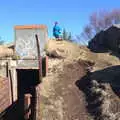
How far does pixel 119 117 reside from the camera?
16.9m

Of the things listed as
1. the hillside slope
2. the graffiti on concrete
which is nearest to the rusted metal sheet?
the graffiti on concrete

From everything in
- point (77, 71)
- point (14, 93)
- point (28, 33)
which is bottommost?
point (14, 93)

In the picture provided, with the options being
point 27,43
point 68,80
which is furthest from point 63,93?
point 27,43

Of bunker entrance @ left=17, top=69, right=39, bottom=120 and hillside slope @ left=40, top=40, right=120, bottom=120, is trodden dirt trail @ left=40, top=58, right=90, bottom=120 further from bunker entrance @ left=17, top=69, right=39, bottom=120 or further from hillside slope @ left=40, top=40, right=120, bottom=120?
bunker entrance @ left=17, top=69, right=39, bottom=120

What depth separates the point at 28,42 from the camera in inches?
1012

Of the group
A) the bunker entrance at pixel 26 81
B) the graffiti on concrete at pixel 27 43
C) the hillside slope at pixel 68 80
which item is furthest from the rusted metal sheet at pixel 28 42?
the bunker entrance at pixel 26 81

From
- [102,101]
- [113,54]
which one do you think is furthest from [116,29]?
[102,101]

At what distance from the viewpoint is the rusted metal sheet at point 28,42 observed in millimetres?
25500

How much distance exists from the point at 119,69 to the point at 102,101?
13.7ft

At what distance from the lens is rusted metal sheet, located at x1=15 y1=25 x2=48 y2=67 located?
2550 cm

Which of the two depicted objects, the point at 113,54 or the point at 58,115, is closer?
the point at 58,115

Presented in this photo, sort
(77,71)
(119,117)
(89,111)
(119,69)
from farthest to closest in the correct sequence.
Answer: (77,71)
(119,69)
(89,111)
(119,117)

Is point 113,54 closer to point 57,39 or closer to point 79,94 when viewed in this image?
point 57,39

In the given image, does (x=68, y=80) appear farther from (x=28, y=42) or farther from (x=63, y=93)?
(x=28, y=42)
